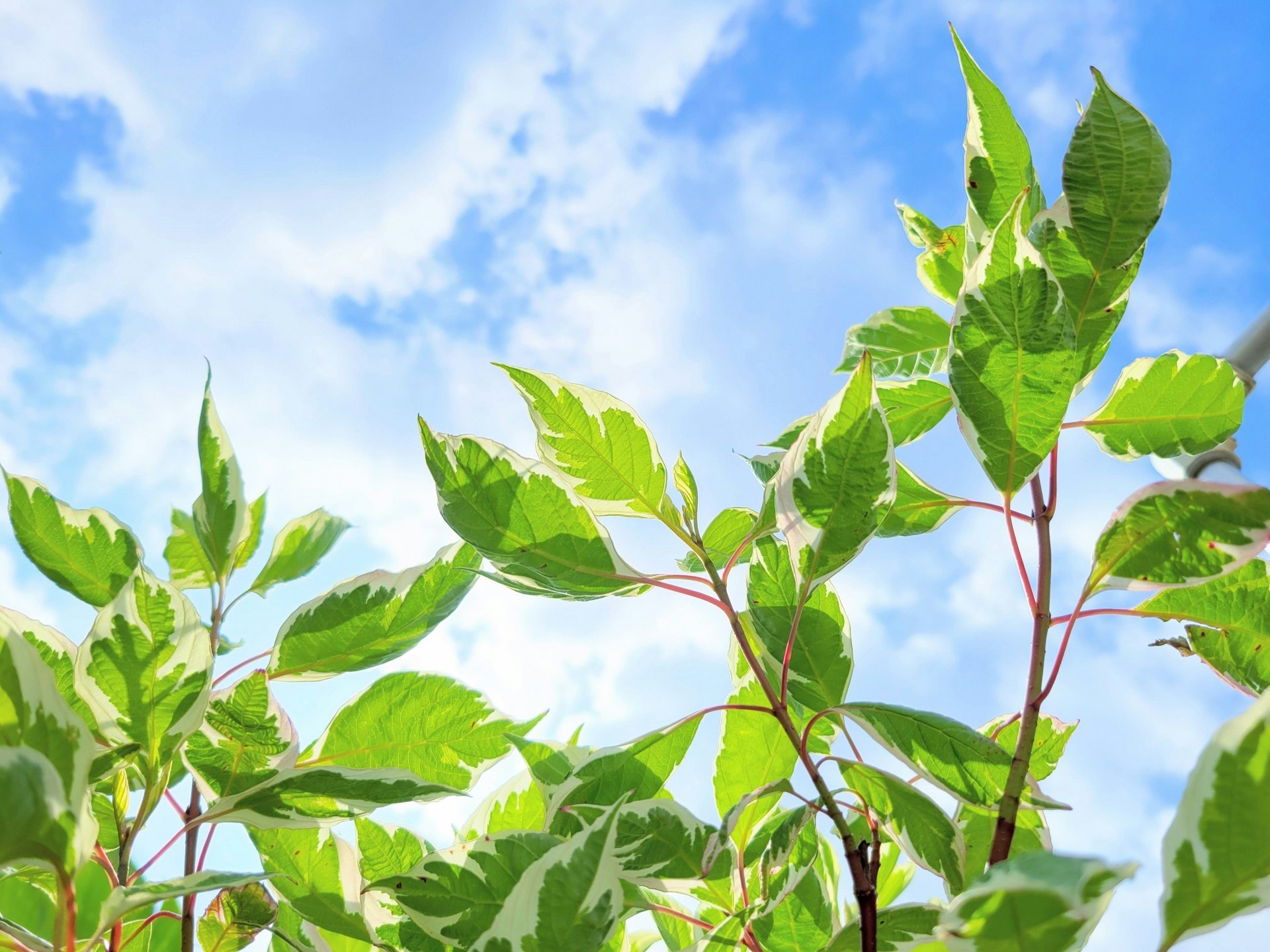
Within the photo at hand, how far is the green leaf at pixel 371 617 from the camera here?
714 millimetres

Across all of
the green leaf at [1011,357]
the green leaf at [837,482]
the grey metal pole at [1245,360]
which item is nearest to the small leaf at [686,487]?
the green leaf at [837,482]

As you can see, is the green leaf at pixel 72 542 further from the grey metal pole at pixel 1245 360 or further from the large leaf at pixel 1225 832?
the grey metal pole at pixel 1245 360

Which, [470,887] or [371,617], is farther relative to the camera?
[371,617]

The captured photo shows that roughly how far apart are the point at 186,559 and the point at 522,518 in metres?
0.54

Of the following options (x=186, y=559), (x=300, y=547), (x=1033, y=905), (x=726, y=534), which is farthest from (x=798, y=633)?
(x=186, y=559)

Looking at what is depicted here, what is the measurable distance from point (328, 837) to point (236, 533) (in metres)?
0.28

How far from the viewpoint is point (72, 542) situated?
0.74 metres

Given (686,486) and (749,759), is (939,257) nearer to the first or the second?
(686,486)

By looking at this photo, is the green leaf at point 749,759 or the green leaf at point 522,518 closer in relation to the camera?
the green leaf at point 522,518

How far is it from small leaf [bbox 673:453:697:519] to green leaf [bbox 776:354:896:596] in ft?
0.34

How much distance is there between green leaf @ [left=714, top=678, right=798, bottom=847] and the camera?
716 mm

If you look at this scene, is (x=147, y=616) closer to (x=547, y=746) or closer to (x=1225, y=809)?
(x=547, y=746)

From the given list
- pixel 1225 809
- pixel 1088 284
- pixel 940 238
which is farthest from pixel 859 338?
pixel 1225 809

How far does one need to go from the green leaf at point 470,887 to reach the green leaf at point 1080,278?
460 millimetres
